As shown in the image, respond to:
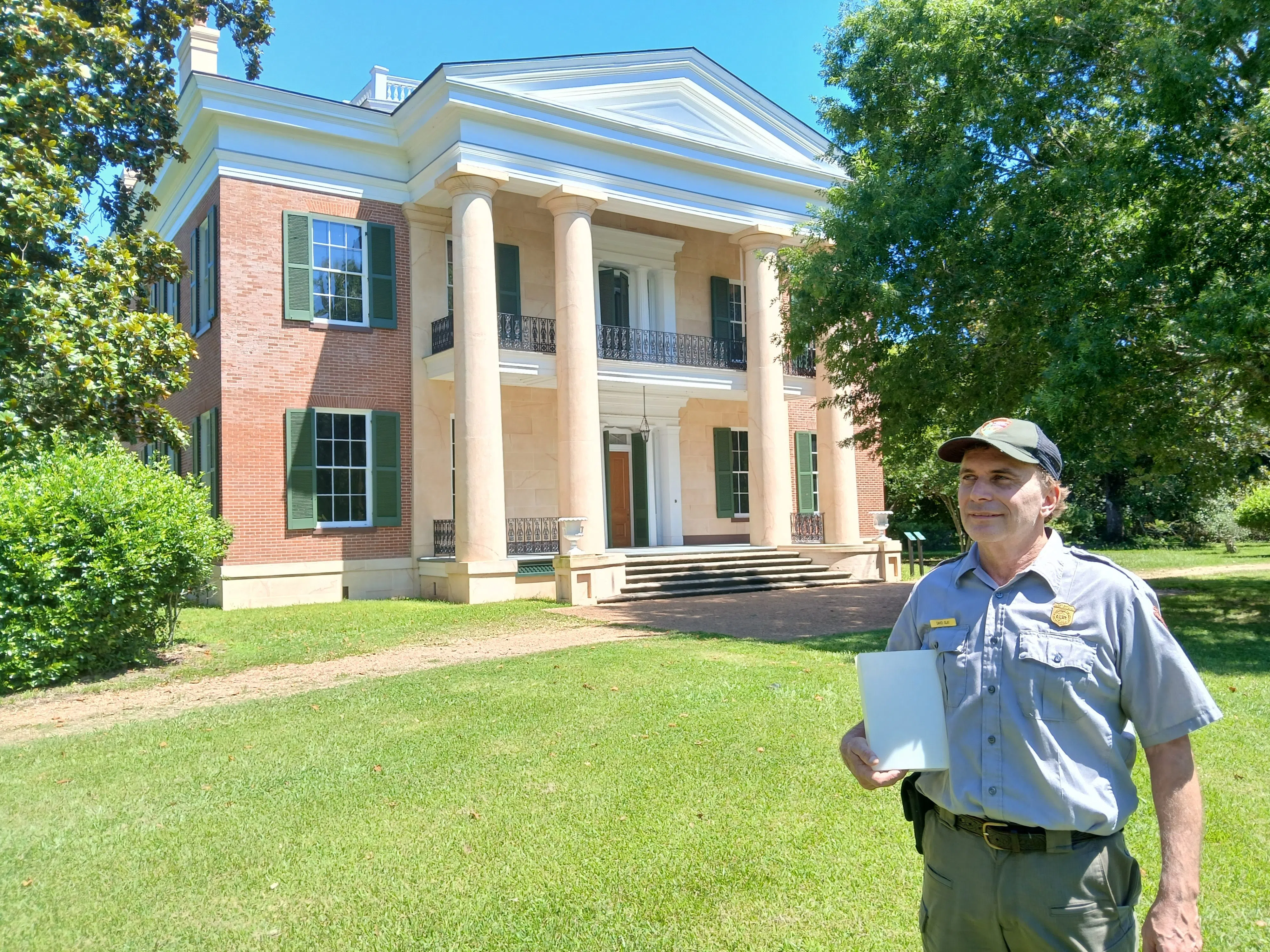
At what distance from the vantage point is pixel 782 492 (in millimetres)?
19547

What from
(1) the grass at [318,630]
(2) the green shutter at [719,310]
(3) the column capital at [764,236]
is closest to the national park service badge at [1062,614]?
(1) the grass at [318,630]

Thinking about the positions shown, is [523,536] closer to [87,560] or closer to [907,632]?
[87,560]

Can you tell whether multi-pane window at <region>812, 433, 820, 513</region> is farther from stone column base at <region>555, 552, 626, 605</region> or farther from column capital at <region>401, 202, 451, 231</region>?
column capital at <region>401, 202, 451, 231</region>

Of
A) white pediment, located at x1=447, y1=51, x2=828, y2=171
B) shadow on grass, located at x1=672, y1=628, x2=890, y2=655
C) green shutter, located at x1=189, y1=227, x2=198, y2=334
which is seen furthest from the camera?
green shutter, located at x1=189, y1=227, x2=198, y2=334

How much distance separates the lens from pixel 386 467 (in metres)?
17.6

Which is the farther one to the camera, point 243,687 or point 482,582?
point 482,582

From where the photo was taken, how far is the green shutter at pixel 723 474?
22.4 meters

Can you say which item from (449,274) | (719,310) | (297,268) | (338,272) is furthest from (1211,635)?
(297,268)

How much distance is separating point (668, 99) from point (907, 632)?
59.5 feet

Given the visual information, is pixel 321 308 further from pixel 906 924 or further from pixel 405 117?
pixel 906 924

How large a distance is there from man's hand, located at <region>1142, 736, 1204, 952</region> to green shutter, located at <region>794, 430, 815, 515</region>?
67.4 ft

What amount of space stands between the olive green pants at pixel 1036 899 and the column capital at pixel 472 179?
15.6 metres

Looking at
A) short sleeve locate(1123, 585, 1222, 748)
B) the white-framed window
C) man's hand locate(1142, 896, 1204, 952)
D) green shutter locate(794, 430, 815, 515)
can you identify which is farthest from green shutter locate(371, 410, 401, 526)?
man's hand locate(1142, 896, 1204, 952)

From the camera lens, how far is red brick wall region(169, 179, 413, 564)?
53.8 ft
